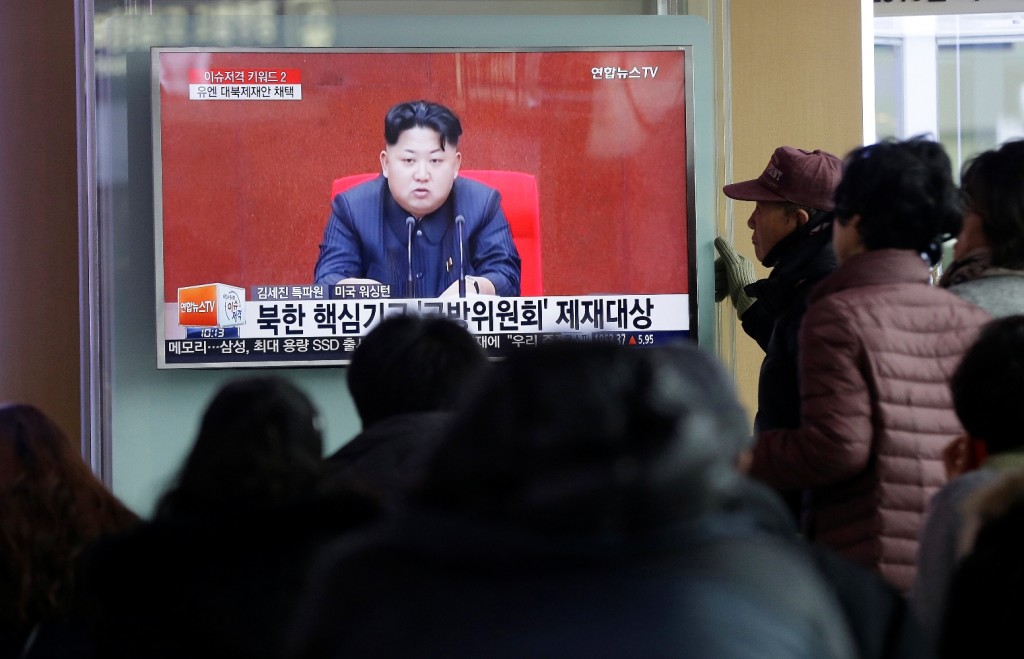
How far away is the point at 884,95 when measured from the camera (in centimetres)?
632

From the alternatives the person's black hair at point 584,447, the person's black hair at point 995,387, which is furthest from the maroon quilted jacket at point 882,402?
the person's black hair at point 584,447

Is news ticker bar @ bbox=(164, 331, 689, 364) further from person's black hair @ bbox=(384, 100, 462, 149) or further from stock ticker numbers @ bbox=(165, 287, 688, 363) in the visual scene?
person's black hair @ bbox=(384, 100, 462, 149)

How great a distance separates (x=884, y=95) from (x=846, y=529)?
4.35 meters

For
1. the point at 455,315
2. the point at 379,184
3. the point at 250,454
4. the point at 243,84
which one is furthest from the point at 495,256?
the point at 250,454

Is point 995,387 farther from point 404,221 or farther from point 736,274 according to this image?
point 404,221

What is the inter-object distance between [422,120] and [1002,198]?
95.8 inches

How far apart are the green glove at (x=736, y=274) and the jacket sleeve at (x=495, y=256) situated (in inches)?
29.7

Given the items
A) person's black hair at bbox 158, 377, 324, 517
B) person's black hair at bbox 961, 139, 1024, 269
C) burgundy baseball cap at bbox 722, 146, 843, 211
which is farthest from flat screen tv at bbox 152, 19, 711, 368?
person's black hair at bbox 158, 377, 324, 517

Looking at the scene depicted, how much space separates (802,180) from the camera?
344 cm

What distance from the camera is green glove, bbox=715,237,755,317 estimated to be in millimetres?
4609

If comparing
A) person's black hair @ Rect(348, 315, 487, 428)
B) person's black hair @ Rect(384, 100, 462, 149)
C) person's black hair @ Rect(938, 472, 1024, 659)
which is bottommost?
person's black hair @ Rect(938, 472, 1024, 659)

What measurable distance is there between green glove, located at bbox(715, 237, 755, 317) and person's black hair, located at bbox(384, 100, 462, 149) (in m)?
1.05

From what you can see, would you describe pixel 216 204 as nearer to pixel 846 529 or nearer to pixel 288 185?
pixel 288 185

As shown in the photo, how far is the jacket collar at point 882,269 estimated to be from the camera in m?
2.39
